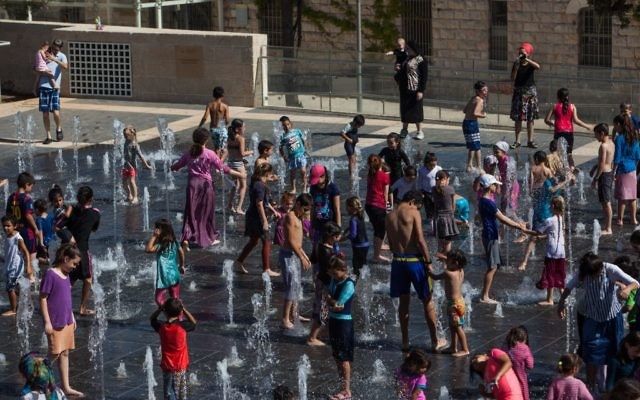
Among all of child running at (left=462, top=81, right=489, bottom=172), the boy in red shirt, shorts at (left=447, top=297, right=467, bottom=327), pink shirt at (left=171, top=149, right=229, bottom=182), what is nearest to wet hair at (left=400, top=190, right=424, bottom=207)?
shorts at (left=447, top=297, right=467, bottom=327)

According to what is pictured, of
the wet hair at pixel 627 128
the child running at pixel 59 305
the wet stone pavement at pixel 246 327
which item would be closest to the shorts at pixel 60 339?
the child running at pixel 59 305

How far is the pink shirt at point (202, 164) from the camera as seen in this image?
1975 centimetres

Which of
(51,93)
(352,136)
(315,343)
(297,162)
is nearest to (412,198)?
(315,343)

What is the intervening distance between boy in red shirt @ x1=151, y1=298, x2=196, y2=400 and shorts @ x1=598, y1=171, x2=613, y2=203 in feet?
26.0

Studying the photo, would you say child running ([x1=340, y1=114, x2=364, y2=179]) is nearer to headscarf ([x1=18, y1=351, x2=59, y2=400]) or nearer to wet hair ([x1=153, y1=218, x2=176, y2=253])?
wet hair ([x1=153, y1=218, x2=176, y2=253])

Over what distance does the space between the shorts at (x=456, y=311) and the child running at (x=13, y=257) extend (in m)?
4.50

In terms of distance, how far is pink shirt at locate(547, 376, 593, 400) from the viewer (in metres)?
12.6

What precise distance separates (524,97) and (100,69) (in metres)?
8.95

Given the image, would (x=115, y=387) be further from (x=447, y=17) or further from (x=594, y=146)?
(x=447, y=17)

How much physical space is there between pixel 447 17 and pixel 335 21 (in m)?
3.04

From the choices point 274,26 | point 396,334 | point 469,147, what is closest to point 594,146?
point 469,147

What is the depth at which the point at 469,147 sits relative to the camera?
80.6 feet

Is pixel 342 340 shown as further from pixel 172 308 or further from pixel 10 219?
pixel 10 219

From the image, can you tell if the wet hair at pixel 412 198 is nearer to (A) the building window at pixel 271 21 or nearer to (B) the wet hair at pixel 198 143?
(B) the wet hair at pixel 198 143
